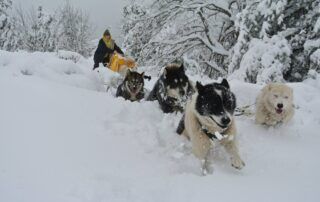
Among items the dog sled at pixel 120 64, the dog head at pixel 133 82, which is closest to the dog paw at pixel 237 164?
the dog head at pixel 133 82

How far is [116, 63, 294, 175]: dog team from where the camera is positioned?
475 centimetres

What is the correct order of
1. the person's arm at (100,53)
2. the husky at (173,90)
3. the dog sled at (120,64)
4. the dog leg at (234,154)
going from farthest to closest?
1. the person's arm at (100,53)
2. the dog sled at (120,64)
3. the husky at (173,90)
4. the dog leg at (234,154)

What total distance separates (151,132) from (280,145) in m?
1.89

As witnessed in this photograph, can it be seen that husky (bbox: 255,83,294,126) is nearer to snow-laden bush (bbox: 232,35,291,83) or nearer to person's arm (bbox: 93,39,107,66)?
snow-laden bush (bbox: 232,35,291,83)

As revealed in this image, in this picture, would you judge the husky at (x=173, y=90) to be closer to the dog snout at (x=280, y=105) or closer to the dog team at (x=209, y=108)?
the dog team at (x=209, y=108)

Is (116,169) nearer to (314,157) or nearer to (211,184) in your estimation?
(211,184)

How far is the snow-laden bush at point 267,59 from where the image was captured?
452 inches

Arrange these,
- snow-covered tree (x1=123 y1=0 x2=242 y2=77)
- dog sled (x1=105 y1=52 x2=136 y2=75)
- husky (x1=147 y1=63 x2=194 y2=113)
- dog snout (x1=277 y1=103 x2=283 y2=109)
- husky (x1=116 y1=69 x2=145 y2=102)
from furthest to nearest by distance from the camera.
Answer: snow-covered tree (x1=123 y1=0 x2=242 y2=77)
dog sled (x1=105 y1=52 x2=136 y2=75)
husky (x1=116 y1=69 x2=145 y2=102)
husky (x1=147 y1=63 x2=194 y2=113)
dog snout (x1=277 y1=103 x2=283 y2=109)

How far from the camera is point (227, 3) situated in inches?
641

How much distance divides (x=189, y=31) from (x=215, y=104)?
41.0 ft

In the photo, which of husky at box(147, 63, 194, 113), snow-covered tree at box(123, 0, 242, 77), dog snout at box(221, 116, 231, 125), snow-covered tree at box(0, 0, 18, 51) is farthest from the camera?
snow-covered tree at box(0, 0, 18, 51)

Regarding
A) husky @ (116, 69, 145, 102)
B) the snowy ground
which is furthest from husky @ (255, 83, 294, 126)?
husky @ (116, 69, 145, 102)

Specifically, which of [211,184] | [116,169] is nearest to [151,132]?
[116,169]

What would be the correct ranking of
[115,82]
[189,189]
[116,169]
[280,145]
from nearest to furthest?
1. [189,189]
2. [116,169]
3. [280,145]
4. [115,82]
